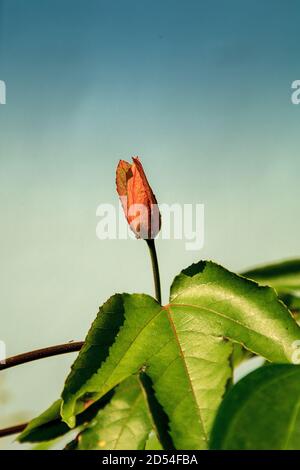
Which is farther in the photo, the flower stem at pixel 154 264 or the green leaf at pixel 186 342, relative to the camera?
the flower stem at pixel 154 264

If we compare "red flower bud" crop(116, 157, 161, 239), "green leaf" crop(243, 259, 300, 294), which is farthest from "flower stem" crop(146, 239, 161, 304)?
"green leaf" crop(243, 259, 300, 294)

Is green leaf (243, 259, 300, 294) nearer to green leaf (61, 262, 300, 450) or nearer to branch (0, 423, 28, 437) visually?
green leaf (61, 262, 300, 450)

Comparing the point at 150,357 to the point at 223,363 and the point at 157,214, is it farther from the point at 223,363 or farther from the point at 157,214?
the point at 157,214

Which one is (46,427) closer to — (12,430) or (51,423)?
(51,423)

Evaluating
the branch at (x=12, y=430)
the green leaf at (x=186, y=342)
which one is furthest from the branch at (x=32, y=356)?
the branch at (x=12, y=430)

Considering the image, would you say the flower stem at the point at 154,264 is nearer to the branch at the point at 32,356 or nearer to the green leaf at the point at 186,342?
the green leaf at the point at 186,342
